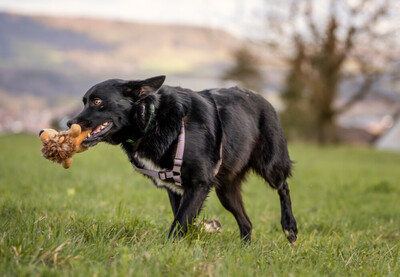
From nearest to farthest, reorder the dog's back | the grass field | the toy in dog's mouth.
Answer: the grass field
the toy in dog's mouth
the dog's back

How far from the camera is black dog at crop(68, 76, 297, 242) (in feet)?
10.6

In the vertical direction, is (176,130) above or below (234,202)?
above

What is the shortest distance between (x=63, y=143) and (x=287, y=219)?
2.17 metres

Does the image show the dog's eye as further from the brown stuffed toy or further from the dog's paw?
the dog's paw

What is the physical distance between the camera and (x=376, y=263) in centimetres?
291

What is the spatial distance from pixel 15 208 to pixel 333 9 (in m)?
18.4

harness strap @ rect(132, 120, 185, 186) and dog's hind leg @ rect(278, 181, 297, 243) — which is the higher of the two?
harness strap @ rect(132, 120, 185, 186)

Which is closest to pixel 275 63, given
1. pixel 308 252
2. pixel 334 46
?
pixel 334 46

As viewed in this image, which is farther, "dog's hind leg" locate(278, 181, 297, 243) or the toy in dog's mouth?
"dog's hind leg" locate(278, 181, 297, 243)

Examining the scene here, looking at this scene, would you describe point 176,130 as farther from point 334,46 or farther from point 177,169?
point 334,46

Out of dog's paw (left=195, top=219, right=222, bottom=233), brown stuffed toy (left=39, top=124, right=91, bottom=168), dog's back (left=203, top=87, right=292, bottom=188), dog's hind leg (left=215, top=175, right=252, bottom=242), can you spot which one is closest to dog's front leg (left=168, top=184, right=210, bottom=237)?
dog's paw (left=195, top=219, right=222, bottom=233)

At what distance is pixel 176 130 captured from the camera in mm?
3291

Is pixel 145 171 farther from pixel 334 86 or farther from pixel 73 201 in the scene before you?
pixel 334 86

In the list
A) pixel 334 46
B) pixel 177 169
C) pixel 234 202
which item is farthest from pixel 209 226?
pixel 334 46
